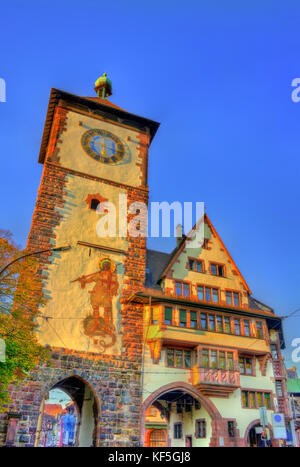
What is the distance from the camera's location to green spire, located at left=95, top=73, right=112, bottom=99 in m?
39.3

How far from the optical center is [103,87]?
129ft

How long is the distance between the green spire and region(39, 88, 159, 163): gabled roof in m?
4.48

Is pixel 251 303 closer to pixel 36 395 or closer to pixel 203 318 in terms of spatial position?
pixel 203 318

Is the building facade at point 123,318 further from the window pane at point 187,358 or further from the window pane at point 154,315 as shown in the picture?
the window pane at point 154,315

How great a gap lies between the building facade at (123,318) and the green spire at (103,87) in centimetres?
647

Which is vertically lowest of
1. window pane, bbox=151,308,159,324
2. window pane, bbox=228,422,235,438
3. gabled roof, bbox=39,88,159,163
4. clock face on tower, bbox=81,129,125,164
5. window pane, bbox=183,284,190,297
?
window pane, bbox=228,422,235,438

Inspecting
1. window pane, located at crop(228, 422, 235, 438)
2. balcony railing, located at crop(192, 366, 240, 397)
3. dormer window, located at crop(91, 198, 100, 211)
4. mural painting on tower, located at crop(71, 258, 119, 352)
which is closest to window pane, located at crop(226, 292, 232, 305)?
balcony railing, located at crop(192, 366, 240, 397)

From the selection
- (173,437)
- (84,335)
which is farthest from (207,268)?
(173,437)

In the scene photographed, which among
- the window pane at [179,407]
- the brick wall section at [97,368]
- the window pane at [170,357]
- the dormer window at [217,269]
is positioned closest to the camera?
the brick wall section at [97,368]

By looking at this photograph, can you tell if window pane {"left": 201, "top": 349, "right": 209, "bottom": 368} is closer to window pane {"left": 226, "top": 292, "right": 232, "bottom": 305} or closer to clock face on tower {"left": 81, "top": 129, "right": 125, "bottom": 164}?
window pane {"left": 226, "top": 292, "right": 232, "bottom": 305}

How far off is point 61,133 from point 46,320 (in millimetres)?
14432

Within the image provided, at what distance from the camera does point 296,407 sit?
51250mm

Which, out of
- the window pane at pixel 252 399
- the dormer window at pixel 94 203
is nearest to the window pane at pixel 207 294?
the window pane at pixel 252 399

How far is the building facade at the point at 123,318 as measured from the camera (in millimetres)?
24188
